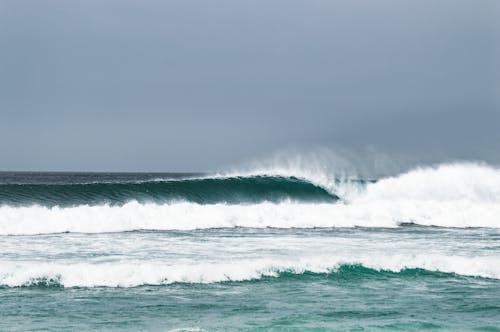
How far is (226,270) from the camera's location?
13812 millimetres

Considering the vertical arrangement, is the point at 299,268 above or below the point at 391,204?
below

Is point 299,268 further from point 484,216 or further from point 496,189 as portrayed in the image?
point 496,189

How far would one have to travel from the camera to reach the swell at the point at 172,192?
1096 inches

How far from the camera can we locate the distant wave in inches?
515

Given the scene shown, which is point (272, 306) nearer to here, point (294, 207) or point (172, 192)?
point (294, 207)

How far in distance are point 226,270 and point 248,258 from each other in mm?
2067

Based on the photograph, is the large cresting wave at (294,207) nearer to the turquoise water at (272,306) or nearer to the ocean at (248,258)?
the ocean at (248,258)

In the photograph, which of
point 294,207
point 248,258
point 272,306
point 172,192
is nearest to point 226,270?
point 248,258

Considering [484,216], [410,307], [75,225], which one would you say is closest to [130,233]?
[75,225]

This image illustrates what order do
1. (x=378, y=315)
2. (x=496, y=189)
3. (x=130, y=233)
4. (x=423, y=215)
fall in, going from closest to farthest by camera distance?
(x=378, y=315) < (x=130, y=233) < (x=423, y=215) < (x=496, y=189)

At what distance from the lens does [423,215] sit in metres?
27.5

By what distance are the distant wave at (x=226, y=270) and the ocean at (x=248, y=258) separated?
0.03 meters

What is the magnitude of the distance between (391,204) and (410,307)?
1716cm

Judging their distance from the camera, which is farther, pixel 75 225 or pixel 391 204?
pixel 391 204
